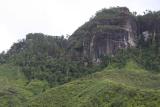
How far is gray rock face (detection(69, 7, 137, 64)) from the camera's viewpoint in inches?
5984

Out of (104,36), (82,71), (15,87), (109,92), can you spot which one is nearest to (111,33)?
(104,36)

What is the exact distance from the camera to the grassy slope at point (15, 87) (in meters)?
117

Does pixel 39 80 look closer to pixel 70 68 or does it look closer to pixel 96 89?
pixel 70 68

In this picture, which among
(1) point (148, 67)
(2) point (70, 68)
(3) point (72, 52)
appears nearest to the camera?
(1) point (148, 67)

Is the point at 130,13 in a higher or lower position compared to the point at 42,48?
higher

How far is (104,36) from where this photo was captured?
152 m

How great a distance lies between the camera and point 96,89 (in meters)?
108

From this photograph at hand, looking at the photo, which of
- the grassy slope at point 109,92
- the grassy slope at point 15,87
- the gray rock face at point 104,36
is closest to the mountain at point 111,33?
the gray rock face at point 104,36

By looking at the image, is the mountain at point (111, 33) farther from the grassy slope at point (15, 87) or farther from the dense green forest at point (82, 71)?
the grassy slope at point (15, 87)

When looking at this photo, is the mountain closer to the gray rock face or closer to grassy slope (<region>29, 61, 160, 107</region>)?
the gray rock face

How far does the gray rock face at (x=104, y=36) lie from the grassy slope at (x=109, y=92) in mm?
23793

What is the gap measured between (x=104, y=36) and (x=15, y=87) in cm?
3649

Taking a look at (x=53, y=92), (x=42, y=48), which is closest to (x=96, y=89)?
(x=53, y=92)

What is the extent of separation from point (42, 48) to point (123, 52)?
96.0ft
